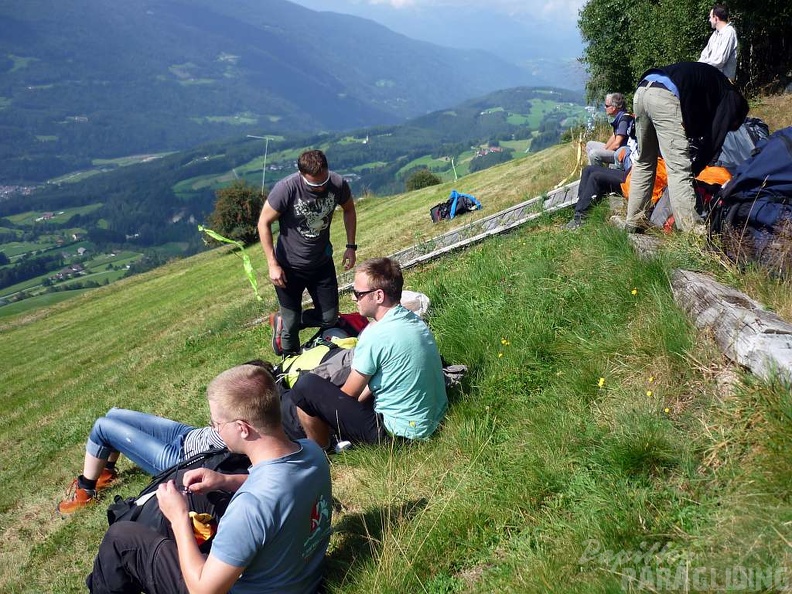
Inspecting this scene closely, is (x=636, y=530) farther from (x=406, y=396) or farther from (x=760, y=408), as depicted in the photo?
(x=406, y=396)

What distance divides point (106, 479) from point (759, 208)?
5834 mm

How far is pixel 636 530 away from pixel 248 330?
366 inches

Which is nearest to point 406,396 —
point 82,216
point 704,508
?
point 704,508

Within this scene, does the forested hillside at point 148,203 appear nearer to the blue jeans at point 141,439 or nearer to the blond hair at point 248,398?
the blue jeans at point 141,439

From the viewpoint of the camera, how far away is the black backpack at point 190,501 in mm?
3193

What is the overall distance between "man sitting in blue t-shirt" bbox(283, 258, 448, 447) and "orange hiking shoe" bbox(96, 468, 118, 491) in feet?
8.14

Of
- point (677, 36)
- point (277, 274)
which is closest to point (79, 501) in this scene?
point (277, 274)

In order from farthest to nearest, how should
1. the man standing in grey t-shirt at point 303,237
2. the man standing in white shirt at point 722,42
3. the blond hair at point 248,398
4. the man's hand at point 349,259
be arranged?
the man standing in white shirt at point 722,42 → the man's hand at point 349,259 → the man standing in grey t-shirt at point 303,237 → the blond hair at point 248,398

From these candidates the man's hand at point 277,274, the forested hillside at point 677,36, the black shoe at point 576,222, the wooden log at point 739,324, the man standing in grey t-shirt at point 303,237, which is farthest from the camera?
the forested hillside at point 677,36

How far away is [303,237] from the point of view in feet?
19.1

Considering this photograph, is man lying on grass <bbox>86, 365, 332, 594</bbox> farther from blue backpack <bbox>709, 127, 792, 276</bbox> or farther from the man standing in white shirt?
the man standing in white shirt

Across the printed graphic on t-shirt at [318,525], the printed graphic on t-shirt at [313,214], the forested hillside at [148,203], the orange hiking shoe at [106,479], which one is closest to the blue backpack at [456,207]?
the printed graphic on t-shirt at [313,214]

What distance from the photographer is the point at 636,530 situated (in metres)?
2.35

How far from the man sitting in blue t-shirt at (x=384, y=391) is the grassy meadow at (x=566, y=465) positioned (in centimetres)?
16
